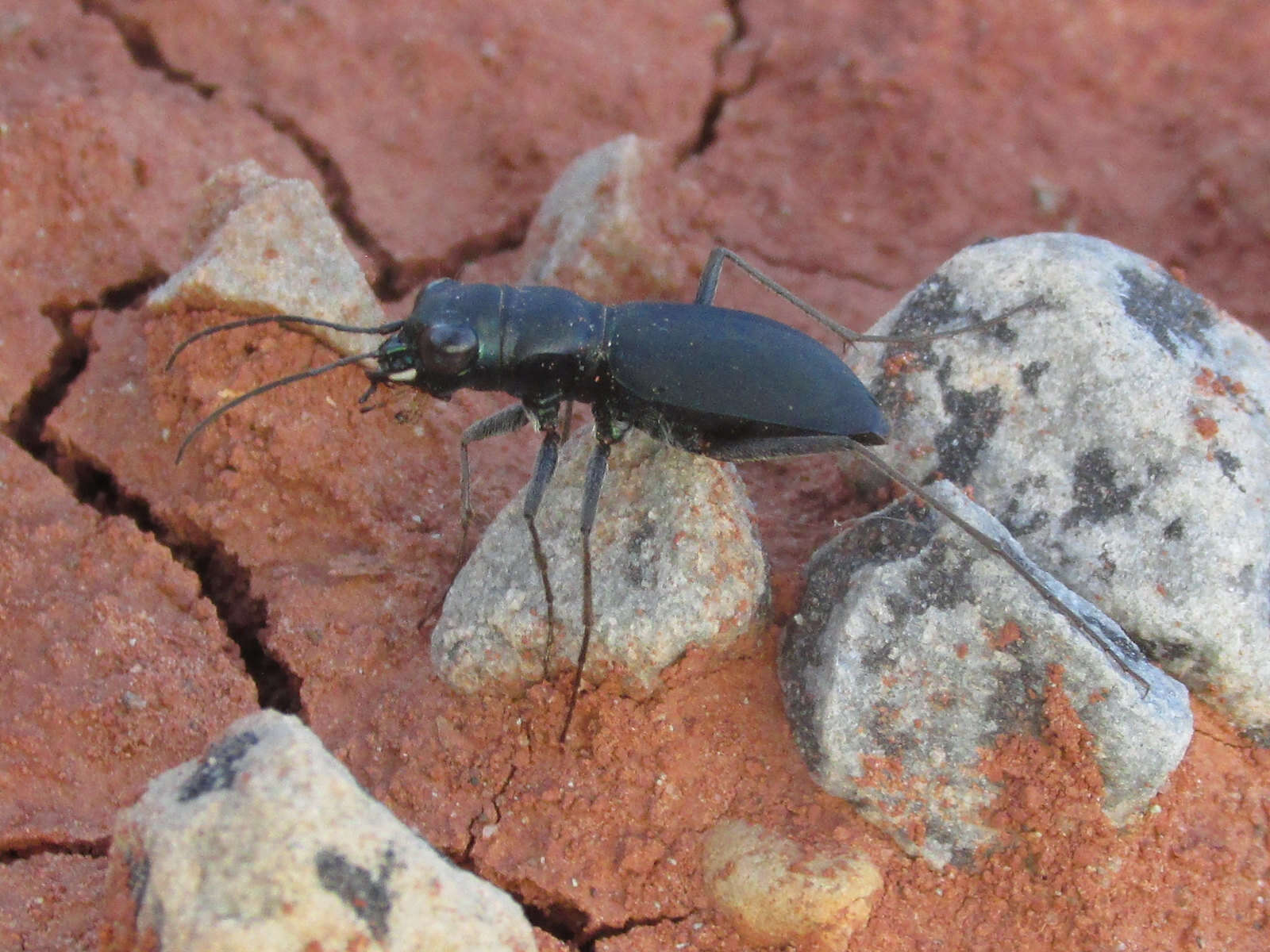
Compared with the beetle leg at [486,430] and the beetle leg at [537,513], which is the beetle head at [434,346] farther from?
the beetle leg at [537,513]

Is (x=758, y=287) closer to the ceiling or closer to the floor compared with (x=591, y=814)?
closer to the ceiling

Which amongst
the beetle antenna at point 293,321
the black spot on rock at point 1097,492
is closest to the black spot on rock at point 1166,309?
the black spot on rock at point 1097,492

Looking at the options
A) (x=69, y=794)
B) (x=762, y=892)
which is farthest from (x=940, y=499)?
(x=69, y=794)

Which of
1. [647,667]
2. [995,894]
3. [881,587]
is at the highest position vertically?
[881,587]

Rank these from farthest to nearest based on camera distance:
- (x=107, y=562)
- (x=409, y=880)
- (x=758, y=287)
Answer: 1. (x=758, y=287)
2. (x=107, y=562)
3. (x=409, y=880)

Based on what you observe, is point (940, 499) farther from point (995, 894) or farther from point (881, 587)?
point (995, 894)

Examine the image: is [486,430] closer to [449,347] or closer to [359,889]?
[449,347]
